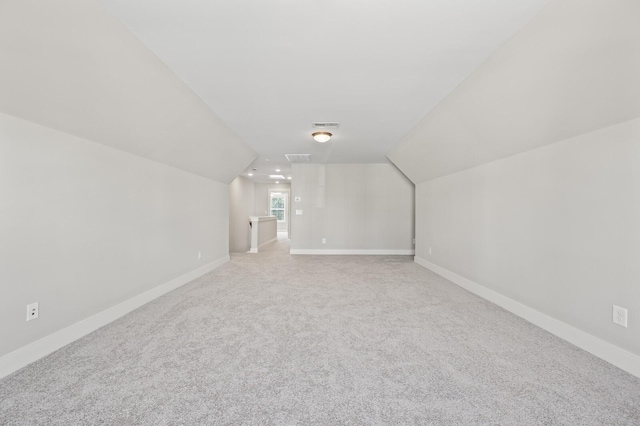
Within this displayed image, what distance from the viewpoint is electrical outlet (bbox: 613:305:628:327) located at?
1.91 metres

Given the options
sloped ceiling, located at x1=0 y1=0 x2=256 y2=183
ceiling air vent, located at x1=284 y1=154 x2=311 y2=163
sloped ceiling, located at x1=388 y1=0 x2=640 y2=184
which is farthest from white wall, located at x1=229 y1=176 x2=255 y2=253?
sloped ceiling, located at x1=388 y1=0 x2=640 y2=184

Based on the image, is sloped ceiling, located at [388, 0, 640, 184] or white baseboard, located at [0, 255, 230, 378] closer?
sloped ceiling, located at [388, 0, 640, 184]

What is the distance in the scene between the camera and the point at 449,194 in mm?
4695

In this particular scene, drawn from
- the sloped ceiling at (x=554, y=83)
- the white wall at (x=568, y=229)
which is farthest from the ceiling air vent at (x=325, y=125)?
the white wall at (x=568, y=229)

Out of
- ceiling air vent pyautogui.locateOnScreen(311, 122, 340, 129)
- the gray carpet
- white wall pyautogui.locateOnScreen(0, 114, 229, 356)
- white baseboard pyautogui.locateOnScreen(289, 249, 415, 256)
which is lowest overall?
the gray carpet

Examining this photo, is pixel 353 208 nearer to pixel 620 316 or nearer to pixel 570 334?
pixel 570 334

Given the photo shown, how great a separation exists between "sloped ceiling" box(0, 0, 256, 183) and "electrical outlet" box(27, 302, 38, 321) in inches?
52.5

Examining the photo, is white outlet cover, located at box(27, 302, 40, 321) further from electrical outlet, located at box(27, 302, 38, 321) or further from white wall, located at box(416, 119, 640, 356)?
white wall, located at box(416, 119, 640, 356)

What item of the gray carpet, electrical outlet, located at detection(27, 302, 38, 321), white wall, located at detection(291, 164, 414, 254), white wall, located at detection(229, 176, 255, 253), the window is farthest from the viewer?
the window

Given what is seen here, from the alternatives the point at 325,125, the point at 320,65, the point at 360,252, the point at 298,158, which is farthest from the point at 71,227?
the point at 360,252

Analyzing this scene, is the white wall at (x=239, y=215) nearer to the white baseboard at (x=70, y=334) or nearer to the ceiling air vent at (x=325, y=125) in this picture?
the ceiling air vent at (x=325, y=125)

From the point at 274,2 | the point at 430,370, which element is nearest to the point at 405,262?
the point at 430,370

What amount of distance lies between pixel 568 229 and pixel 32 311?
171 inches

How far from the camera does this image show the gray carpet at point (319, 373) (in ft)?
4.76
